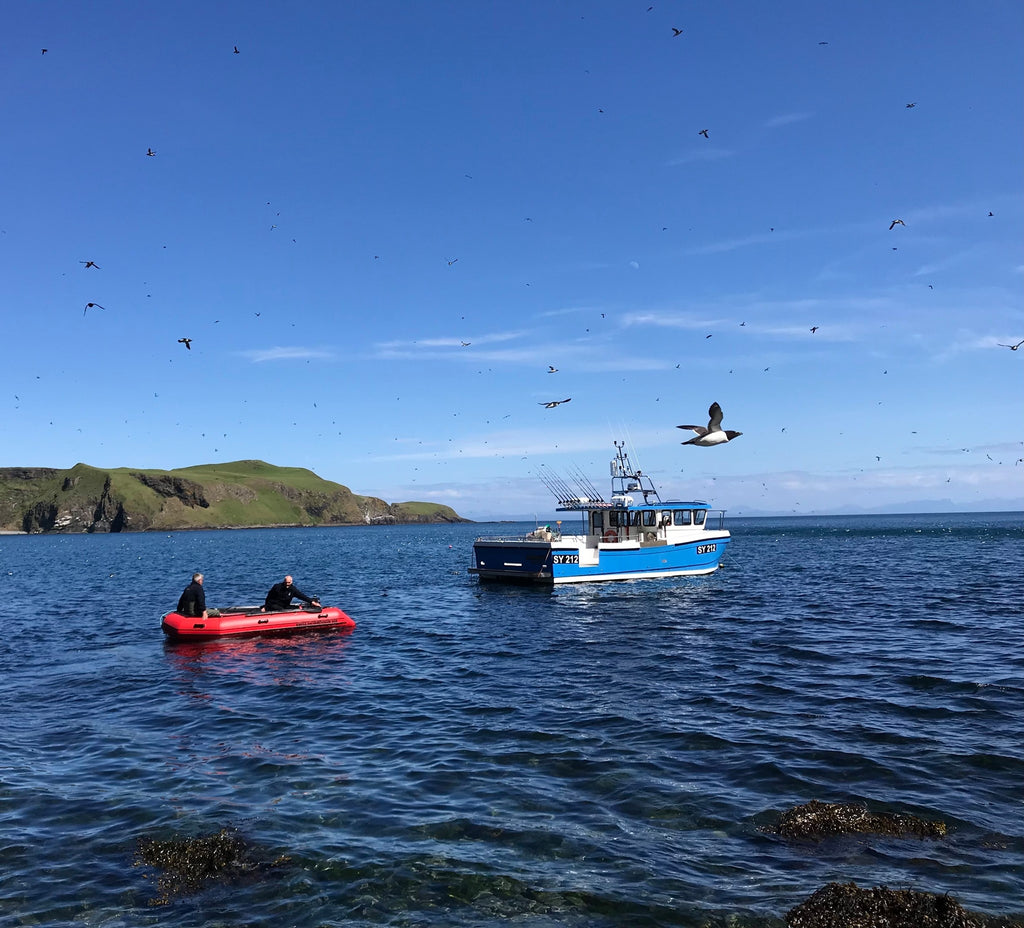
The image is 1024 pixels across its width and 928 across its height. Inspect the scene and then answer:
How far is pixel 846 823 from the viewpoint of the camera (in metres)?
9.13

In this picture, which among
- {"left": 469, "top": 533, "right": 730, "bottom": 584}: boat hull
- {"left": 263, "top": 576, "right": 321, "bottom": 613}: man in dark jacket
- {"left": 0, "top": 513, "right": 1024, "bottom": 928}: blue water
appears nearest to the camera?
{"left": 0, "top": 513, "right": 1024, "bottom": 928}: blue water

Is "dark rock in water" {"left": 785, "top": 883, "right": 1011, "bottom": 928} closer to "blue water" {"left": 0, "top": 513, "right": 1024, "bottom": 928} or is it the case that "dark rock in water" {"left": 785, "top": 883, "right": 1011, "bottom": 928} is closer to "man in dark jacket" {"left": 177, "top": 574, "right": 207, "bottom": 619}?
"blue water" {"left": 0, "top": 513, "right": 1024, "bottom": 928}

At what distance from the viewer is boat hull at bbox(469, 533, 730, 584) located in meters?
38.1

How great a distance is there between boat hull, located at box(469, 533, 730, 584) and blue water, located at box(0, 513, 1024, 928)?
1156cm

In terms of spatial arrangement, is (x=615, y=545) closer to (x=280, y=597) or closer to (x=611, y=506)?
(x=611, y=506)

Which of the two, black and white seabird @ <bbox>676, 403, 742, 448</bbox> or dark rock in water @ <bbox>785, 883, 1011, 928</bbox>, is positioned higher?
black and white seabird @ <bbox>676, 403, 742, 448</bbox>

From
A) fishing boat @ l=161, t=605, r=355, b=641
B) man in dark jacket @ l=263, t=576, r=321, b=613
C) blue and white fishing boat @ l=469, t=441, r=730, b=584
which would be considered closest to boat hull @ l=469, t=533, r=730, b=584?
blue and white fishing boat @ l=469, t=441, r=730, b=584

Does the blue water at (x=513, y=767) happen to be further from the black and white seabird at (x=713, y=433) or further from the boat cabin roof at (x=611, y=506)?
the boat cabin roof at (x=611, y=506)

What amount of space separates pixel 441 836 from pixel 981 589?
38.1 meters

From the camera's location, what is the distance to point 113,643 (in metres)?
25.0

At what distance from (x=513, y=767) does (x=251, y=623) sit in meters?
15.9

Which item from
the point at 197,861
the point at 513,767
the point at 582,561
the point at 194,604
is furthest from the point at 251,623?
the point at 582,561

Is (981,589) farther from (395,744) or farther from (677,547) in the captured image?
(395,744)

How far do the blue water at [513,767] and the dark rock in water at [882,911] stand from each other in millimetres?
373
